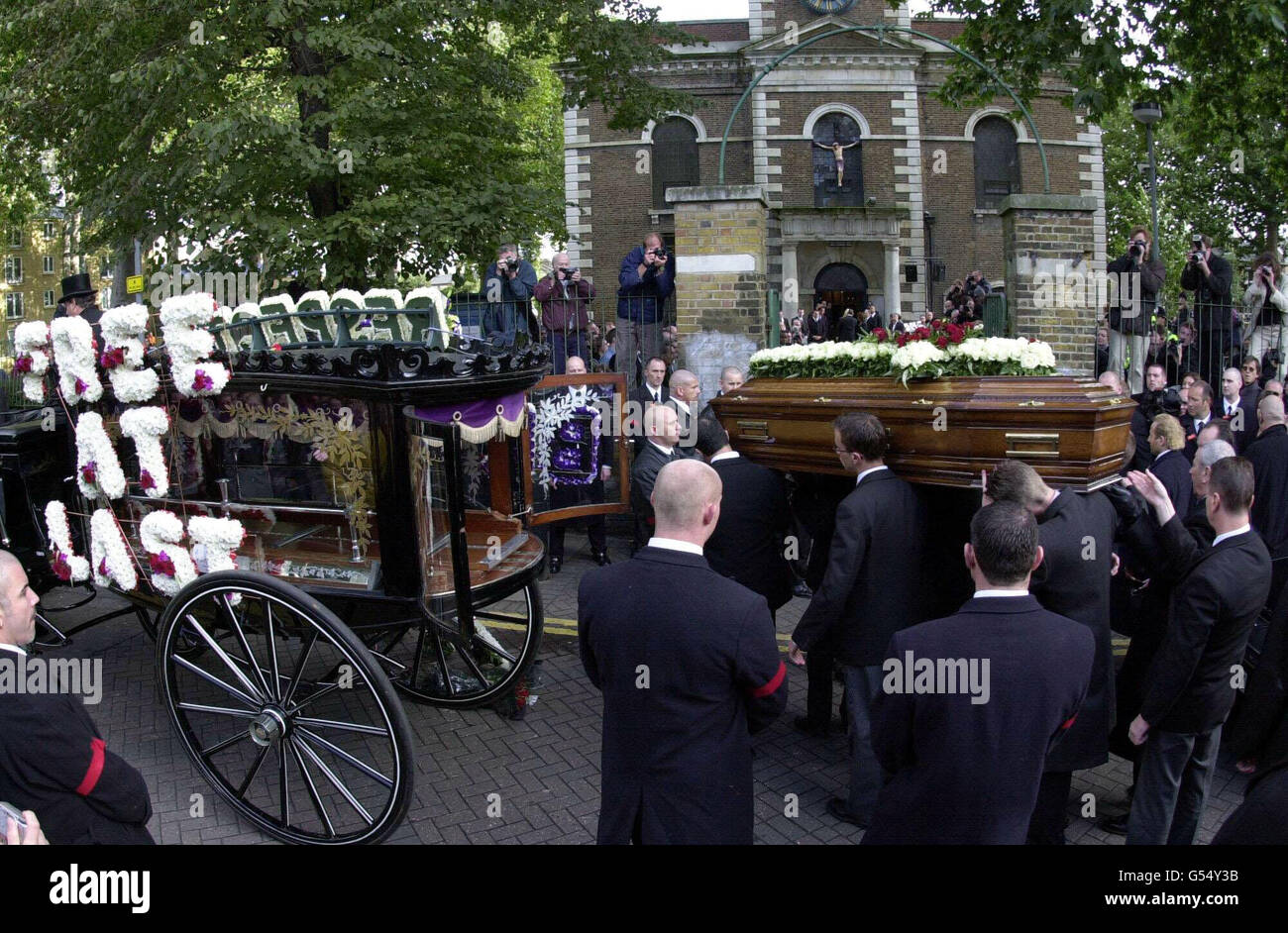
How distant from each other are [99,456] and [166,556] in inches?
35.0

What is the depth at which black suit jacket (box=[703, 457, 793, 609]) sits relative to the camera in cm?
563

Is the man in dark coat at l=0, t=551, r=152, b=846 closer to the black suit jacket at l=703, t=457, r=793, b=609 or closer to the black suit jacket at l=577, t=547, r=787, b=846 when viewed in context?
the black suit jacket at l=577, t=547, r=787, b=846

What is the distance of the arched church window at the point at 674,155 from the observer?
99.7 feet

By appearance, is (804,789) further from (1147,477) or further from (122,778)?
(122,778)

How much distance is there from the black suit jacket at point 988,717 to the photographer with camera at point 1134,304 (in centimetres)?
894

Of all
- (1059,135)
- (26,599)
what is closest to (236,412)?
(26,599)

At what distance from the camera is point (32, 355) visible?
582cm

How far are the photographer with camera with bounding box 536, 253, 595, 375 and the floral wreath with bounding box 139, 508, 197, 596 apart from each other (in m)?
6.01

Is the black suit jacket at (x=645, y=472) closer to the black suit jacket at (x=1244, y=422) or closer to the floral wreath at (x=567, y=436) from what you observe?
the floral wreath at (x=567, y=436)

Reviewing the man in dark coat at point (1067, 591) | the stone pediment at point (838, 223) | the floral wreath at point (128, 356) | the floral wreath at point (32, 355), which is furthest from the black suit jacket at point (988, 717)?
the stone pediment at point (838, 223)

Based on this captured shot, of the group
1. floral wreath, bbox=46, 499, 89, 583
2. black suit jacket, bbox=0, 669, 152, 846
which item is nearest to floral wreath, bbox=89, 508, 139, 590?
floral wreath, bbox=46, 499, 89, 583

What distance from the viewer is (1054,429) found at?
4.58 metres

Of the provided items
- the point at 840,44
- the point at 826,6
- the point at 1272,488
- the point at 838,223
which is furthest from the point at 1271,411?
the point at 826,6
